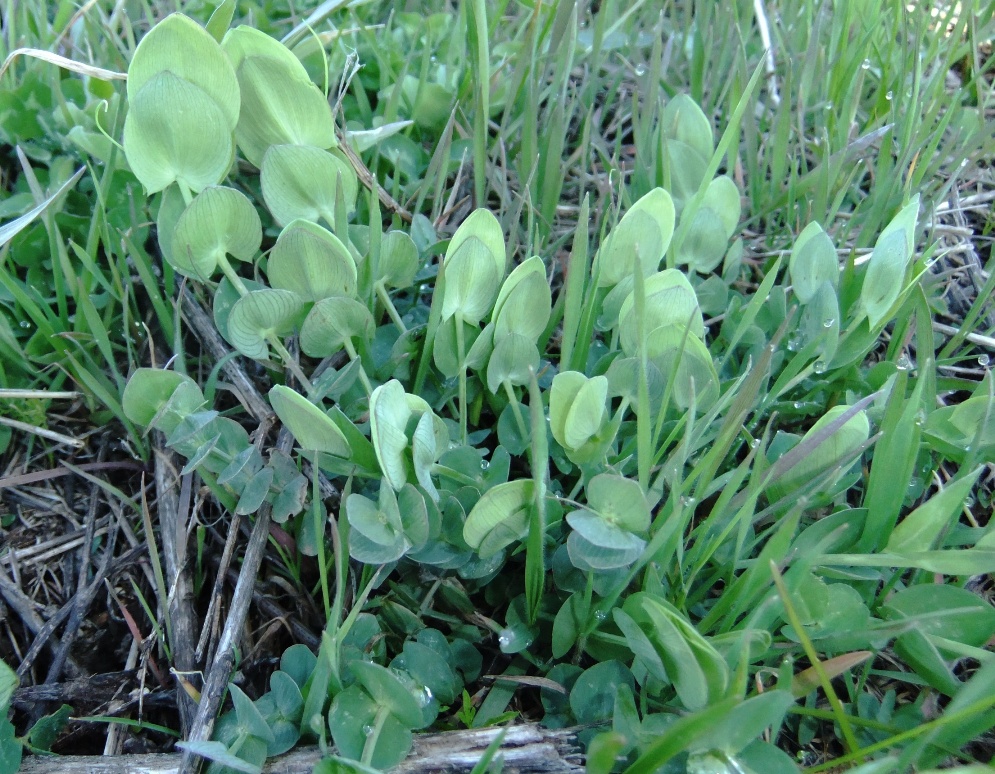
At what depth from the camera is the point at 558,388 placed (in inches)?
32.6

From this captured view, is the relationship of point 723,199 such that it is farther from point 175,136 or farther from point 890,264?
point 175,136

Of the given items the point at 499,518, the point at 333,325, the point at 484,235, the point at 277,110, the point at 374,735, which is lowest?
the point at 374,735

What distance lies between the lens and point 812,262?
1.01 m

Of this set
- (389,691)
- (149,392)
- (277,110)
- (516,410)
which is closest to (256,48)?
(277,110)

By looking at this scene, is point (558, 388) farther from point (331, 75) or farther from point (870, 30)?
point (870, 30)

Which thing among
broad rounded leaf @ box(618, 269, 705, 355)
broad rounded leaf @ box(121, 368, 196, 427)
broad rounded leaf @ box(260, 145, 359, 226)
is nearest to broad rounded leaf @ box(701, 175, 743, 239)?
broad rounded leaf @ box(618, 269, 705, 355)

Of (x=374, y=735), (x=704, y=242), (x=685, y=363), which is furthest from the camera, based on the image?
(x=704, y=242)

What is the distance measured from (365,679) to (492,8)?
1.30 metres

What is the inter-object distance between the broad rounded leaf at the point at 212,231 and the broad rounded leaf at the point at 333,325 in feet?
0.47

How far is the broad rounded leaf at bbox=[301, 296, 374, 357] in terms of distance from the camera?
0.90m

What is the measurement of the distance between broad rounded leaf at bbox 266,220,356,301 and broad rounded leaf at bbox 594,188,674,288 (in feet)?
1.01

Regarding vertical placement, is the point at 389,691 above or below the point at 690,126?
below

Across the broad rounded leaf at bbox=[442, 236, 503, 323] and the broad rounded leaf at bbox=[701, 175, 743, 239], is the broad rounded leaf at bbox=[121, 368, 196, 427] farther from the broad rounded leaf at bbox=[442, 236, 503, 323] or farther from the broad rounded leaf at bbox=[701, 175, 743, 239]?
the broad rounded leaf at bbox=[701, 175, 743, 239]

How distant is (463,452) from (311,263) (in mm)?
279
